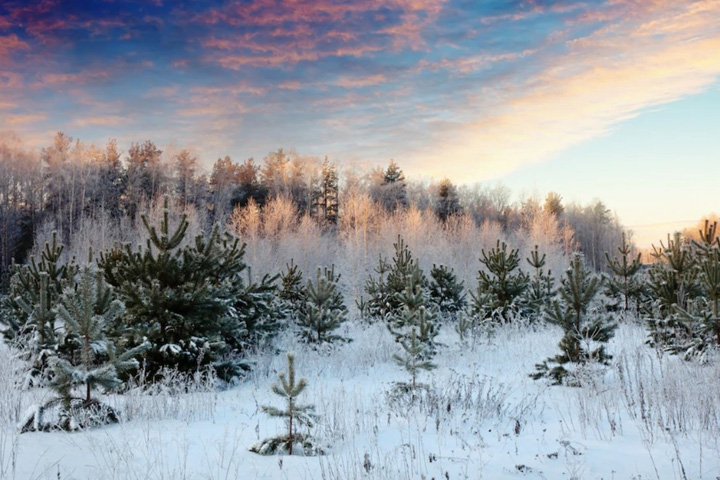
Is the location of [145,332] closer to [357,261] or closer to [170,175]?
[357,261]

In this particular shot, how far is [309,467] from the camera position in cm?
458

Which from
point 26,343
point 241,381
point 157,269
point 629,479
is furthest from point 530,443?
point 26,343

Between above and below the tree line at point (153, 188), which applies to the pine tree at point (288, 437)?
below

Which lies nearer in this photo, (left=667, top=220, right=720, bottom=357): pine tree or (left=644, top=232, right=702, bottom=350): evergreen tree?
(left=667, top=220, right=720, bottom=357): pine tree

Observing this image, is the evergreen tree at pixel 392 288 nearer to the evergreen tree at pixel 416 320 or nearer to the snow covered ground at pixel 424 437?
the evergreen tree at pixel 416 320

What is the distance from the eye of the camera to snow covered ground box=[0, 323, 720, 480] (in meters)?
4.48

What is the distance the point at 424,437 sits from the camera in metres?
5.63

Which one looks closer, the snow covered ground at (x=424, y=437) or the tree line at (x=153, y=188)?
the snow covered ground at (x=424, y=437)

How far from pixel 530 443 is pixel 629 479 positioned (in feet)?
3.82

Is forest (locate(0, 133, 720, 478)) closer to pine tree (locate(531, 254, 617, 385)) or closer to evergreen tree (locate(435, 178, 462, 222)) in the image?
pine tree (locate(531, 254, 617, 385))

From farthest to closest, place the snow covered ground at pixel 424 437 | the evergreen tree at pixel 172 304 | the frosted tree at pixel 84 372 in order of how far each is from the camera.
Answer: the evergreen tree at pixel 172 304 → the frosted tree at pixel 84 372 → the snow covered ground at pixel 424 437

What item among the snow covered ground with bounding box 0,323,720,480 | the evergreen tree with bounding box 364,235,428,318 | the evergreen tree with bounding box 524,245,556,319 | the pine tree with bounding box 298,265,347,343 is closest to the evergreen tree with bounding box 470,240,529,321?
the evergreen tree with bounding box 524,245,556,319

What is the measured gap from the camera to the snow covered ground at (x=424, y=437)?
14.7 ft

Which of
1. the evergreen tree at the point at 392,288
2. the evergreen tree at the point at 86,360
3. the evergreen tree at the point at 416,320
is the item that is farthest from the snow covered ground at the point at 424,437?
the evergreen tree at the point at 392,288
